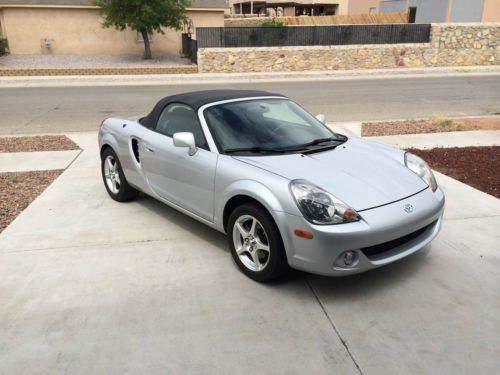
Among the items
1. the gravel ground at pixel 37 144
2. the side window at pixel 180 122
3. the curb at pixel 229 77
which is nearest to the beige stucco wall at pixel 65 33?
the curb at pixel 229 77

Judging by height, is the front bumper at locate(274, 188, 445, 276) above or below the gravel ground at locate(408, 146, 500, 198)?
above

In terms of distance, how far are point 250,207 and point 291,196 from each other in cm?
39

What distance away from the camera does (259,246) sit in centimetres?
352

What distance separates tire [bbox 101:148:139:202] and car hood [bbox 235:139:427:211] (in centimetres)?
202

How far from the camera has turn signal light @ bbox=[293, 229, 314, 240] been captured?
315 cm

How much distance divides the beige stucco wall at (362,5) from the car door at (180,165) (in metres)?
44.7

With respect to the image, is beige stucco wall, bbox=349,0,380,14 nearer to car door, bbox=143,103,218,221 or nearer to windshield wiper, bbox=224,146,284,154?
car door, bbox=143,103,218,221

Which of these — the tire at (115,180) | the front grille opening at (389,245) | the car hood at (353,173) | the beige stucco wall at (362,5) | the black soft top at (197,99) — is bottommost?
the tire at (115,180)

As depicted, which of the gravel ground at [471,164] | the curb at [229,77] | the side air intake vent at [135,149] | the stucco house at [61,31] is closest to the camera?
the side air intake vent at [135,149]

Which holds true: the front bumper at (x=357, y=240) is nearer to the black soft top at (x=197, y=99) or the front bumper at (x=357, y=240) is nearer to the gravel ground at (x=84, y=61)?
the black soft top at (x=197, y=99)

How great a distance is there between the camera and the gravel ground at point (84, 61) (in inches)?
910

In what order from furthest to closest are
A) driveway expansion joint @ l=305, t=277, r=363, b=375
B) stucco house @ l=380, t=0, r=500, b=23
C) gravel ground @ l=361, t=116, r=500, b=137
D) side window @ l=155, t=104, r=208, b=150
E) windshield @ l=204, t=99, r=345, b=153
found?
stucco house @ l=380, t=0, r=500, b=23, gravel ground @ l=361, t=116, r=500, b=137, side window @ l=155, t=104, r=208, b=150, windshield @ l=204, t=99, r=345, b=153, driveway expansion joint @ l=305, t=277, r=363, b=375

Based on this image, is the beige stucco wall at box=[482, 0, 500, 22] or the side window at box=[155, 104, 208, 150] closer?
the side window at box=[155, 104, 208, 150]

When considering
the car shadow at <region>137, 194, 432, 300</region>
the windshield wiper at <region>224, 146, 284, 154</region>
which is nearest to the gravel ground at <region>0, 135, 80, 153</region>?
the windshield wiper at <region>224, 146, 284, 154</region>
